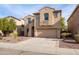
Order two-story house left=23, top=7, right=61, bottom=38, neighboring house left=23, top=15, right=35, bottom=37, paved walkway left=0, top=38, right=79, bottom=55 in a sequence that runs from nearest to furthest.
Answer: paved walkway left=0, top=38, right=79, bottom=55
neighboring house left=23, top=15, right=35, bottom=37
two-story house left=23, top=7, right=61, bottom=38

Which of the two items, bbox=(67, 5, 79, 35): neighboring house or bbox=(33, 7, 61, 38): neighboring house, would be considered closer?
bbox=(67, 5, 79, 35): neighboring house

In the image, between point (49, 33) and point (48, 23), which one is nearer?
point (49, 33)

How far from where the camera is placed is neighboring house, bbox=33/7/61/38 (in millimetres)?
20547

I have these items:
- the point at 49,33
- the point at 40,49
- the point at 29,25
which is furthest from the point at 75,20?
the point at 40,49

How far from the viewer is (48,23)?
20.9 metres

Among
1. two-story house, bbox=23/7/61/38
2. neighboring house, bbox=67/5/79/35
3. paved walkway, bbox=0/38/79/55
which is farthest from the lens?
two-story house, bbox=23/7/61/38

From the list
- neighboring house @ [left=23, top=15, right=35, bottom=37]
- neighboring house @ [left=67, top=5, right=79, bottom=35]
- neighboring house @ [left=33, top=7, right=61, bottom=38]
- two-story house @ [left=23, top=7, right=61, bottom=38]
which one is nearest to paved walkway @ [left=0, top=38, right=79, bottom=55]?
neighboring house @ [left=67, top=5, right=79, bottom=35]

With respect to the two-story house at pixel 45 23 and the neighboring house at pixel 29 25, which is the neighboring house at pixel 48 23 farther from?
the neighboring house at pixel 29 25

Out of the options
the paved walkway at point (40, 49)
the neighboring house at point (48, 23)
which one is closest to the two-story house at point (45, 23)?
the neighboring house at point (48, 23)

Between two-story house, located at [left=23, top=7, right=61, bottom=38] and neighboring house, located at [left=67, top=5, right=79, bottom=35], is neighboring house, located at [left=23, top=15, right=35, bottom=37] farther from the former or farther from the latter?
neighboring house, located at [left=67, top=5, right=79, bottom=35]

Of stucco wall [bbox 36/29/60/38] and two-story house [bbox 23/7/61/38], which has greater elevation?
two-story house [bbox 23/7/61/38]

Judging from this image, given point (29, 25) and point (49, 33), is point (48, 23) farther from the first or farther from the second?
point (29, 25)
